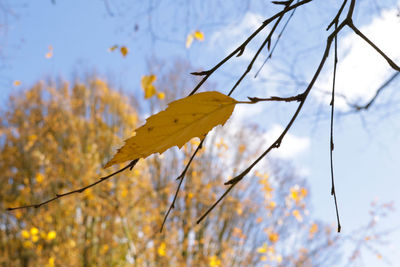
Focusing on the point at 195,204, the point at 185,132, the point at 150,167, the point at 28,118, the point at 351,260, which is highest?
the point at 28,118

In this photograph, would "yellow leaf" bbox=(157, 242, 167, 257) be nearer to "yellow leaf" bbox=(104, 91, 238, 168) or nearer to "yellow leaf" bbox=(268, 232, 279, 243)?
"yellow leaf" bbox=(268, 232, 279, 243)

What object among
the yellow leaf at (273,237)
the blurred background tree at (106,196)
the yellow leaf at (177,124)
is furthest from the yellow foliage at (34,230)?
the yellow leaf at (177,124)

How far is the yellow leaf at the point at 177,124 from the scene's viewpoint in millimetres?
304

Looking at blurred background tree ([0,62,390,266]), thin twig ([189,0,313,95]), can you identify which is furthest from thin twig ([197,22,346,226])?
blurred background tree ([0,62,390,266])

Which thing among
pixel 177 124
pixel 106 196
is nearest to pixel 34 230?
pixel 106 196

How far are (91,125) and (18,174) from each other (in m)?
1.79

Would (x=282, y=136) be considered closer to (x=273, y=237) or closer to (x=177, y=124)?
(x=177, y=124)

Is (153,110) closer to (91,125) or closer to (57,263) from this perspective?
(91,125)

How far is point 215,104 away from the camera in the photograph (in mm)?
310

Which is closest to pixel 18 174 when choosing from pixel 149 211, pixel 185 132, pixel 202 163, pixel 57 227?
pixel 57 227

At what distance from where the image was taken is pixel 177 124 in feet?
1.01

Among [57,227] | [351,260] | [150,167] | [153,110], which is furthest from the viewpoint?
[153,110]

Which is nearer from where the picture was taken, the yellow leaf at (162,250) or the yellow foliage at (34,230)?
the yellow leaf at (162,250)

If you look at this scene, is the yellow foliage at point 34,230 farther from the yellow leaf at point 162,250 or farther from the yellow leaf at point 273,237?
the yellow leaf at point 273,237
